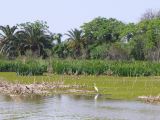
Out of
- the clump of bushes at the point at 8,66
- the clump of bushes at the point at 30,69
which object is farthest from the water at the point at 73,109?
the clump of bushes at the point at 8,66

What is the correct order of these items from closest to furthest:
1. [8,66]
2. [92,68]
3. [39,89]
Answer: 1. [39,89]
2. [92,68]
3. [8,66]

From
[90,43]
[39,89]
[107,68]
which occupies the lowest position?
[39,89]

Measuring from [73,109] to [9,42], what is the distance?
219ft

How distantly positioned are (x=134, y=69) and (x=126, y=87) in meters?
17.0

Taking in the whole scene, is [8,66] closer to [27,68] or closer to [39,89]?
[27,68]

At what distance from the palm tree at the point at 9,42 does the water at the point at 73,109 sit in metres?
59.2

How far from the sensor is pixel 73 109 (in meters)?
25.2

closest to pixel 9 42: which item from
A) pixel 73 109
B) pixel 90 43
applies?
pixel 90 43

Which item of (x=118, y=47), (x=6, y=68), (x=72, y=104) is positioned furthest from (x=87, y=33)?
(x=72, y=104)

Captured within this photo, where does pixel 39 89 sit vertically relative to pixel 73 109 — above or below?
above

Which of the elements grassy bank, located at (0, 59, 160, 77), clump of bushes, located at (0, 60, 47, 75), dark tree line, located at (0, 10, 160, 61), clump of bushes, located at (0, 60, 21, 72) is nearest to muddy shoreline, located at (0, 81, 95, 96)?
clump of bushes, located at (0, 60, 47, 75)

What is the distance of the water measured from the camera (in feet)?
72.6

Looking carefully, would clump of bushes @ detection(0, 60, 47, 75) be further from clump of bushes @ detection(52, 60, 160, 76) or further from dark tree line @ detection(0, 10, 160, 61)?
dark tree line @ detection(0, 10, 160, 61)

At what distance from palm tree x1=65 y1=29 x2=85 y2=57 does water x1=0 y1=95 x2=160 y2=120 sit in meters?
63.8
